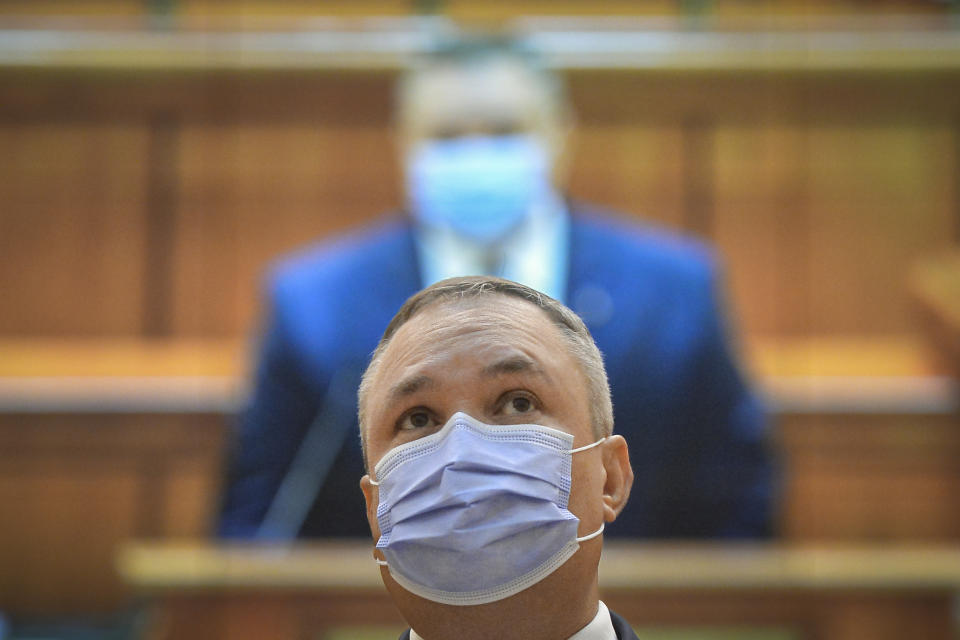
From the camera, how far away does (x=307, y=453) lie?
1.44 metres

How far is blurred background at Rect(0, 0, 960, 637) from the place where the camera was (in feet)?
8.18

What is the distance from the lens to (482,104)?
6.41 feet

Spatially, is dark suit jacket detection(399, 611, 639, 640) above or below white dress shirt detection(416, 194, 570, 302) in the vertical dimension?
above

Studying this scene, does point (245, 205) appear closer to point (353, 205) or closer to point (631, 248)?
point (353, 205)

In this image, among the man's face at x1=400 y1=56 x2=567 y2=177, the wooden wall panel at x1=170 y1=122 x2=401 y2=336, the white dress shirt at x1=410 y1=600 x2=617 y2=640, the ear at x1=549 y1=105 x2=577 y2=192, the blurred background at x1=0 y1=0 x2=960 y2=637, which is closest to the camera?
the white dress shirt at x1=410 y1=600 x2=617 y2=640

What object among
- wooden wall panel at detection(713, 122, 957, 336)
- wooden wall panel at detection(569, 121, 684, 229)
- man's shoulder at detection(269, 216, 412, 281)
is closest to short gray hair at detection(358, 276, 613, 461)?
man's shoulder at detection(269, 216, 412, 281)

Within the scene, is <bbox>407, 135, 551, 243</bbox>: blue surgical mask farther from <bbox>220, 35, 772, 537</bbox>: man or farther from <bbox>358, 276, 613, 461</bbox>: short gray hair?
<bbox>358, 276, 613, 461</bbox>: short gray hair

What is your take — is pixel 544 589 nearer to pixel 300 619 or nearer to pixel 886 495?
pixel 300 619

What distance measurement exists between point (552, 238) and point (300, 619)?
27.7 inches

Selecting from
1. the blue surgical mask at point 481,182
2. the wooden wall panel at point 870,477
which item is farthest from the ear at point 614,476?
the wooden wall panel at point 870,477

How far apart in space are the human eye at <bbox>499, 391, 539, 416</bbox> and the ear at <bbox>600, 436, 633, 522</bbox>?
4 cm

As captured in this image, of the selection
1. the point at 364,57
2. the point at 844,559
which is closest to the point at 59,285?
the point at 364,57

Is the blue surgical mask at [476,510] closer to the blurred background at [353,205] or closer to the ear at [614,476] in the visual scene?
the ear at [614,476]

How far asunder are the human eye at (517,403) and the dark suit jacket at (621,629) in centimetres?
11
